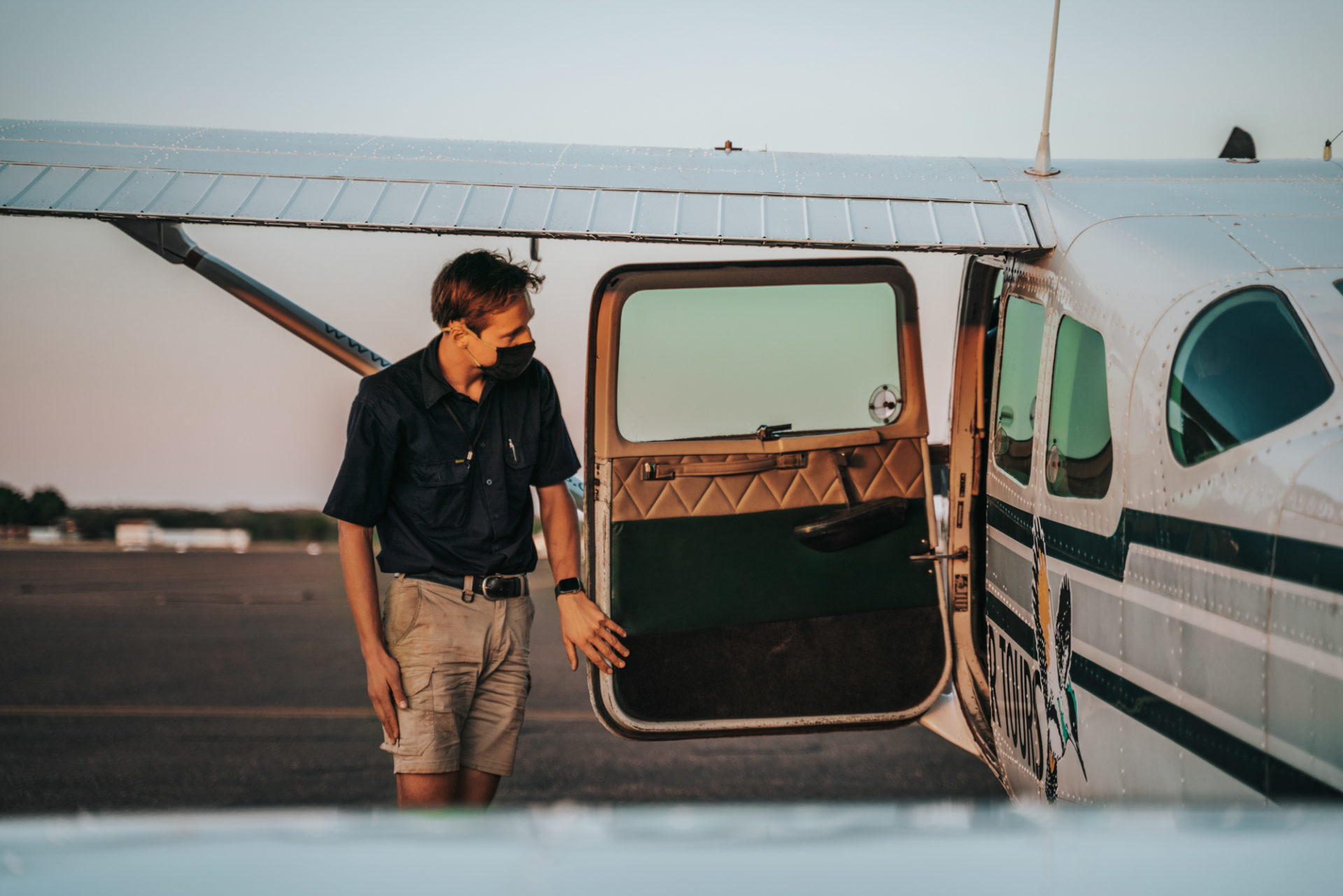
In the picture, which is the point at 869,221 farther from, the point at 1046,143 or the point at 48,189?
the point at 48,189

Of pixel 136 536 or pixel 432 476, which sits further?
pixel 136 536

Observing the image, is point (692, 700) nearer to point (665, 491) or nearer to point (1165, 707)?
point (665, 491)

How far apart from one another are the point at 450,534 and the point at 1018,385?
6.29ft

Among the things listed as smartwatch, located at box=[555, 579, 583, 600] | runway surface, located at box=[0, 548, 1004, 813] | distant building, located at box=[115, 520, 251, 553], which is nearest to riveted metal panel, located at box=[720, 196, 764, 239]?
smartwatch, located at box=[555, 579, 583, 600]

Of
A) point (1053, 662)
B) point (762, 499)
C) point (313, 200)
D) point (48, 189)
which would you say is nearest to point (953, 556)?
point (762, 499)

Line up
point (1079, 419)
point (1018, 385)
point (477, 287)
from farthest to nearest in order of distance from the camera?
point (1018, 385)
point (477, 287)
point (1079, 419)

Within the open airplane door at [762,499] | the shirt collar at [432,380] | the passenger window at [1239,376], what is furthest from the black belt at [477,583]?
the passenger window at [1239,376]

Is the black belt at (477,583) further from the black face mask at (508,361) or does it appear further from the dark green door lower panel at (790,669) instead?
the dark green door lower panel at (790,669)

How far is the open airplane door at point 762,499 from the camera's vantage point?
11.7ft

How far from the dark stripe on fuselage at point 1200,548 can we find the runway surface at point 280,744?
2.68 metres

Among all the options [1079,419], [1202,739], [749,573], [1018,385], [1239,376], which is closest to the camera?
[1202,739]

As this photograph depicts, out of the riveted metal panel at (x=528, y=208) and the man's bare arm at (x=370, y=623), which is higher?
the riveted metal panel at (x=528, y=208)

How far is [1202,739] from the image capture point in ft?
5.72

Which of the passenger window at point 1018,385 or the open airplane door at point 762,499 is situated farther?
the open airplane door at point 762,499
